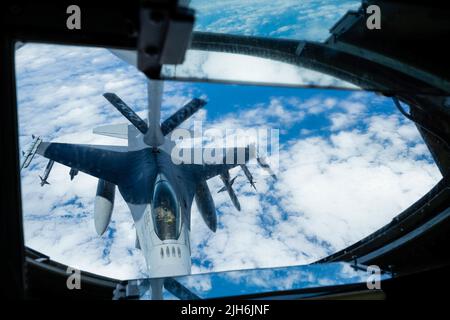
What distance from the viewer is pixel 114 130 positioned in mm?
21203

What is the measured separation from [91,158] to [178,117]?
3944mm

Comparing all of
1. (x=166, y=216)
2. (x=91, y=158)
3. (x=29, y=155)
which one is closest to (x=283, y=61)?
(x=29, y=155)

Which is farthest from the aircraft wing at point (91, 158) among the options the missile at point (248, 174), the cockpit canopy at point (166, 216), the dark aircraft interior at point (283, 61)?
the dark aircraft interior at point (283, 61)

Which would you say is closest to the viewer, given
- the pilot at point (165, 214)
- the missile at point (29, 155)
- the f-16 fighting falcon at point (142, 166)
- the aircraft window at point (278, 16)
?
the aircraft window at point (278, 16)

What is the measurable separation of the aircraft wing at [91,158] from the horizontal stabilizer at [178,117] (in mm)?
2042

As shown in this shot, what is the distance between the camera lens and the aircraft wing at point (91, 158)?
16.6 metres

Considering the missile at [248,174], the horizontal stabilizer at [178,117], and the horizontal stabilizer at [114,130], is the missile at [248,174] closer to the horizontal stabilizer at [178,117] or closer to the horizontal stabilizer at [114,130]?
the horizontal stabilizer at [178,117]

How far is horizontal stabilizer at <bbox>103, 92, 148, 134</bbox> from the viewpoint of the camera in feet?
57.3

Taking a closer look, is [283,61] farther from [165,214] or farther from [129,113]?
[129,113]

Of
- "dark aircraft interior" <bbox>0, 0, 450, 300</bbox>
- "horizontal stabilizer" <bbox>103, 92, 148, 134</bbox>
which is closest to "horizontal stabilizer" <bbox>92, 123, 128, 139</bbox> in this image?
"horizontal stabilizer" <bbox>103, 92, 148, 134</bbox>

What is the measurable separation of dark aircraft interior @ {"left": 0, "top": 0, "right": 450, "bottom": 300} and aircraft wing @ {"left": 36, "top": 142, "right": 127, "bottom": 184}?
11381 mm

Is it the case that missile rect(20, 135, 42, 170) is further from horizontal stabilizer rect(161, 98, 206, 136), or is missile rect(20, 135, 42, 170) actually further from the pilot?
horizontal stabilizer rect(161, 98, 206, 136)
